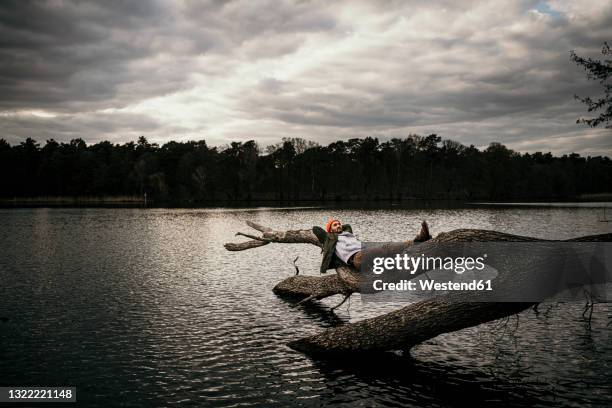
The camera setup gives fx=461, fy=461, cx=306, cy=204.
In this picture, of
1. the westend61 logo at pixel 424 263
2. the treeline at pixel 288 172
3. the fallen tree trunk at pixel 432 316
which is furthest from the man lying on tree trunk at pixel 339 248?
the treeline at pixel 288 172

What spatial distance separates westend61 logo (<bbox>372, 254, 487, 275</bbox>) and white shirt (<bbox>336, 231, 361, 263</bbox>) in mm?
727

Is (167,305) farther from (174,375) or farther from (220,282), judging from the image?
(174,375)

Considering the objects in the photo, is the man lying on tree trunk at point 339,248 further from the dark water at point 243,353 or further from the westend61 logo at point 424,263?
the dark water at point 243,353

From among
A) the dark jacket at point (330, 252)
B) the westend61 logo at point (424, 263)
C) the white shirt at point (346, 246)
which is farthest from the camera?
the dark jacket at point (330, 252)

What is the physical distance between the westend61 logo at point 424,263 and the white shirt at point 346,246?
727 mm

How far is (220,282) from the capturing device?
2167 cm

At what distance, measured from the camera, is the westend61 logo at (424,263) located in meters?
10.2

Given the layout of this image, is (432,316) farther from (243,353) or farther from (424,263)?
(243,353)

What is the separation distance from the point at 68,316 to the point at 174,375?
23.3ft

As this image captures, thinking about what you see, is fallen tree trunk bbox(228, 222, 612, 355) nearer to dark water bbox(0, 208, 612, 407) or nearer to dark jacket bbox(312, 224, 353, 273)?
dark water bbox(0, 208, 612, 407)

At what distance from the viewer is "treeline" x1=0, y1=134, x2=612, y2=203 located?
132000mm

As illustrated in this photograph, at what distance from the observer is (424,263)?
1080 centimetres

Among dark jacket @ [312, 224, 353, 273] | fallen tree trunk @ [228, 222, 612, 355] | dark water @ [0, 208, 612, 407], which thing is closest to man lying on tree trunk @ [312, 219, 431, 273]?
dark jacket @ [312, 224, 353, 273]

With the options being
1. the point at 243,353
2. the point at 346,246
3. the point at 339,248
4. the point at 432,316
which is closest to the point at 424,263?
the point at 432,316
